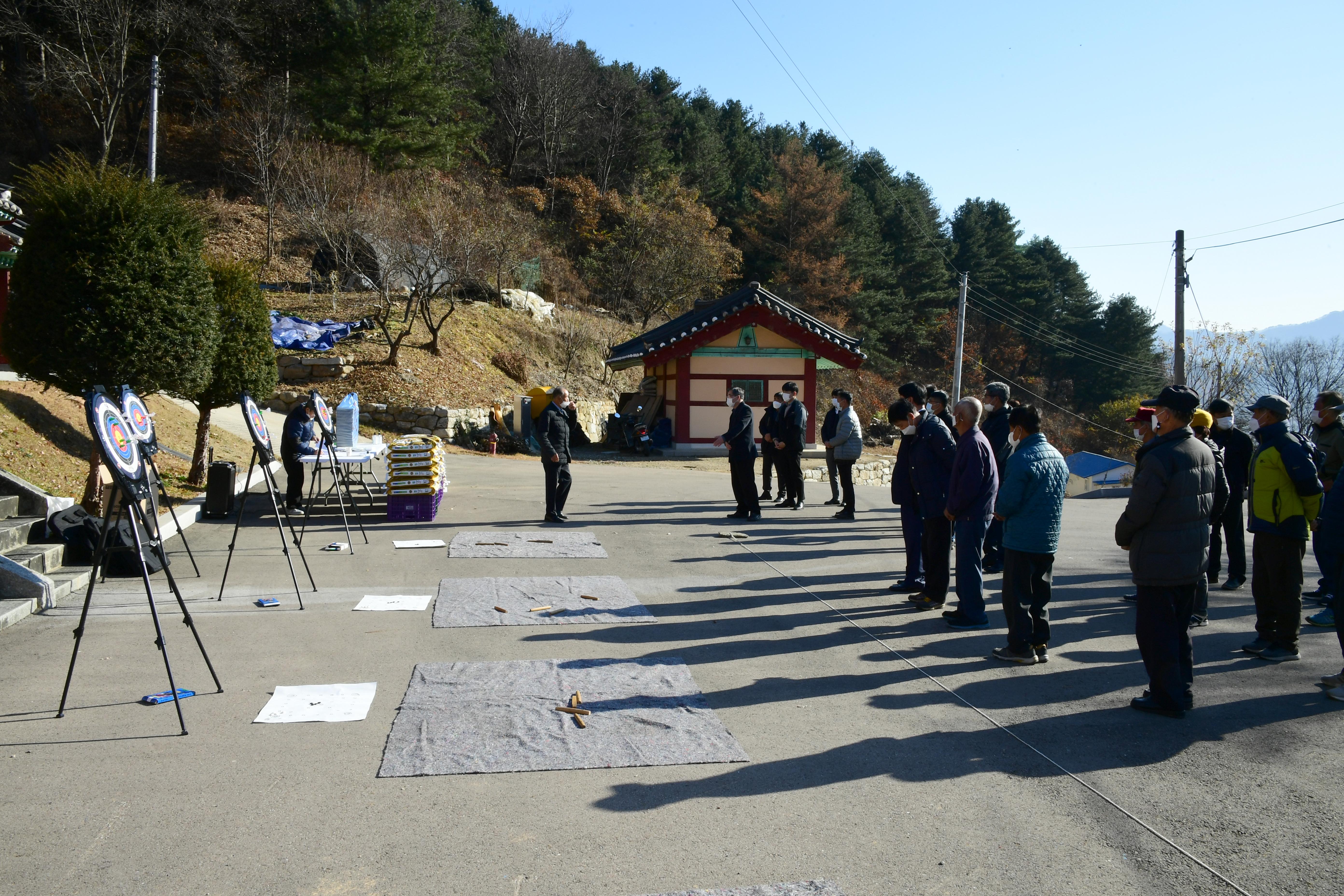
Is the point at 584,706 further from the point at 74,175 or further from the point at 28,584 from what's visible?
the point at 74,175

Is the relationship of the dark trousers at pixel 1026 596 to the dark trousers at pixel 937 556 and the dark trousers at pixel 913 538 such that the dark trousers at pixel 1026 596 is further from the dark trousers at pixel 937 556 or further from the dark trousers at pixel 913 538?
the dark trousers at pixel 913 538

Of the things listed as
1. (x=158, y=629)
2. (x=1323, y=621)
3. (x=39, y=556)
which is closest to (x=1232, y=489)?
(x=1323, y=621)

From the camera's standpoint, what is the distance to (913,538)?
328 inches

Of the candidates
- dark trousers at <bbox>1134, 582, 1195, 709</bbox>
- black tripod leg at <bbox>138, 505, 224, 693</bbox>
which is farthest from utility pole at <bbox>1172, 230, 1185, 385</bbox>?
black tripod leg at <bbox>138, 505, 224, 693</bbox>

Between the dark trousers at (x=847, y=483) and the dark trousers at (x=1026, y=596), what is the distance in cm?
692

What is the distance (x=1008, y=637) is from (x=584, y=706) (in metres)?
3.22

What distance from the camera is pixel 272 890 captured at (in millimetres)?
3232

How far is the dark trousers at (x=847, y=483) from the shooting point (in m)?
13.3

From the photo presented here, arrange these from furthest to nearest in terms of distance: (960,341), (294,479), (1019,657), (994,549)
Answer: (960,341)
(294,479)
(994,549)
(1019,657)

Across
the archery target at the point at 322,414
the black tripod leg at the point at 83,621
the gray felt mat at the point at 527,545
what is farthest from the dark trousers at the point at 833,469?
the black tripod leg at the point at 83,621

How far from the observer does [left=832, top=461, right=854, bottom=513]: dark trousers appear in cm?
1333

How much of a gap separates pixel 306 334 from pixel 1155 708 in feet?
89.0

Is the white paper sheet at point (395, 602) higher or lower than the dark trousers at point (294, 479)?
lower

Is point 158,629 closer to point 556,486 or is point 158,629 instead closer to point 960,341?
point 556,486
